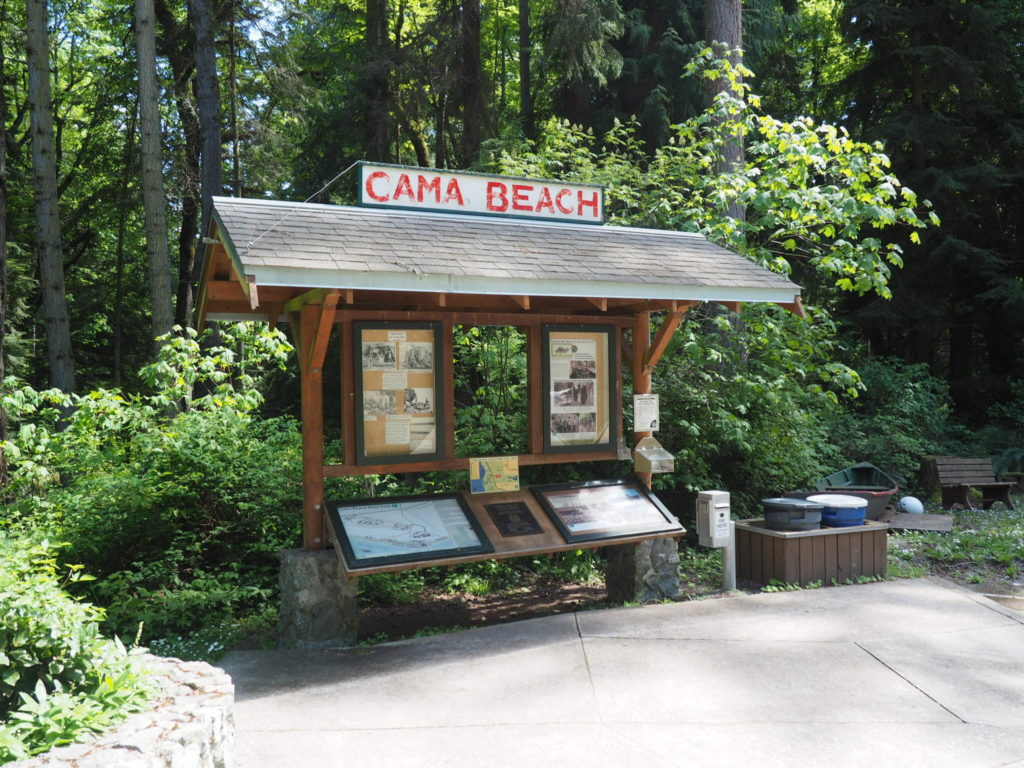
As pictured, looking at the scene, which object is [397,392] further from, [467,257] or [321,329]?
[467,257]

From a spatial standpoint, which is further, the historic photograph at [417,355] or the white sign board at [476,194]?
the white sign board at [476,194]

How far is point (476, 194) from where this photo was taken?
22.4ft

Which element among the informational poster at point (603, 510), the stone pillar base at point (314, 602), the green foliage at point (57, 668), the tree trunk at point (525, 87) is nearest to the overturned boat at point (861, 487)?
the informational poster at point (603, 510)

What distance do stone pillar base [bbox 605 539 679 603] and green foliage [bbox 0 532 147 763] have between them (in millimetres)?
4318

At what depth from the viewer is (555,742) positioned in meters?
4.08

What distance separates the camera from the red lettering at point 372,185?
6367 millimetres

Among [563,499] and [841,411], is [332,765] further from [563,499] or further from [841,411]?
[841,411]

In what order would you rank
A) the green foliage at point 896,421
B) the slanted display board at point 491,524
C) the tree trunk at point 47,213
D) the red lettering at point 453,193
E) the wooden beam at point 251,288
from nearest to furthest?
1. the wooden beam at point 251,288
2. the slanted display board at point 491,524
3. the red lettering at point 453,193
4. the tree trunk at point 47,213
5. the green foliage at point 896,421

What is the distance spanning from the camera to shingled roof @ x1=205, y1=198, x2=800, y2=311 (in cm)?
521

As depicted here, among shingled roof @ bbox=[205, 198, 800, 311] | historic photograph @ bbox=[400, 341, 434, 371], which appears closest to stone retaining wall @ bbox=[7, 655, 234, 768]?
shingled roof @ bbox=[205, 198, 800, 311]

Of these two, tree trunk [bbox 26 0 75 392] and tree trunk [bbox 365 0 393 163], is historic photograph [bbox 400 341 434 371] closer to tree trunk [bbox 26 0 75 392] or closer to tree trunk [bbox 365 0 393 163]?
tree trunk [bbox 26 0 75 392]

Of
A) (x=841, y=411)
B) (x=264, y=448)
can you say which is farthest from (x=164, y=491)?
(x=841, y=411)

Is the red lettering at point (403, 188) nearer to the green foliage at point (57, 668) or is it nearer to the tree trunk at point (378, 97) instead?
the green foliage at point (57, 668)

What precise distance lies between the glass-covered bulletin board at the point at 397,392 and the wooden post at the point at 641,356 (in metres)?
1.98
